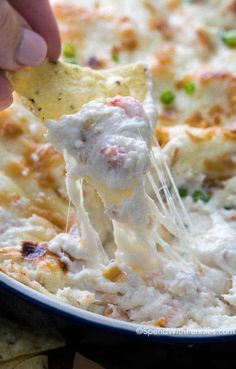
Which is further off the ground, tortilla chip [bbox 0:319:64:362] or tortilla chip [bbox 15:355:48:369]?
tortilla chip [bbox 0:319:64:362]

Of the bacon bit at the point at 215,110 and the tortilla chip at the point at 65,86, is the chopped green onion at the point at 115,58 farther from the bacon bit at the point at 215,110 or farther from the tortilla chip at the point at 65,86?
the tortilla chip at the point at 65,86

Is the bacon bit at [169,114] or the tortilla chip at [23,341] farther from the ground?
the bacon bit at [169,114]

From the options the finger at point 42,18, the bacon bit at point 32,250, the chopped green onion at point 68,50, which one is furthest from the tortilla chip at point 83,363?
the chopped green onion at point 68,50

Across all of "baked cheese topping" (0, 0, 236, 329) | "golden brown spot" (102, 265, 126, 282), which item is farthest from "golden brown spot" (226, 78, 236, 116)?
"golden brown spot" (102, 265, 126, 282)

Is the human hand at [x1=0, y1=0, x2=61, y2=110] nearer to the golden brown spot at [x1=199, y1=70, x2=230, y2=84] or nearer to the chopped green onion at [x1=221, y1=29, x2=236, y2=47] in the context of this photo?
the golden brown spot at [x1=199, y1=70, x2=230, y2=84]

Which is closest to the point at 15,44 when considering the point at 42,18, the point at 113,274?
the point at 42,18

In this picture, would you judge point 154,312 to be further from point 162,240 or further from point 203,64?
point 203,64
